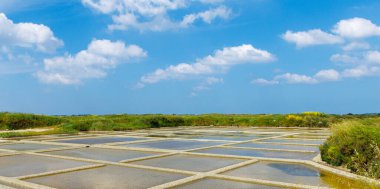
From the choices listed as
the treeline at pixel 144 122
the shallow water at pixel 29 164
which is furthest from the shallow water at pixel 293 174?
the treeline at pixel 144 122

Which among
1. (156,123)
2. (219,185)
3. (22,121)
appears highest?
(22,121)

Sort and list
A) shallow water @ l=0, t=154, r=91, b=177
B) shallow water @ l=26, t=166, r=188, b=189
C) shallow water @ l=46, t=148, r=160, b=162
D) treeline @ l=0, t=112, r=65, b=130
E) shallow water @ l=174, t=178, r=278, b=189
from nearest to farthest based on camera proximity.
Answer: shallow water @ l=174, t=178, r=278, b=189
shallow water @ l=26, t=166, r=188, b=189
shallow water @ l=0, t=154, r=91, b=177
shallow water @ l=46, t=148, r=160, b=162
treeline @ l=0, t=112, r=65, b=130

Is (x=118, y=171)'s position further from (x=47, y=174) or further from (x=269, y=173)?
(x=269, y=173)

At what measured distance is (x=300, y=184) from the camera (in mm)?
7465

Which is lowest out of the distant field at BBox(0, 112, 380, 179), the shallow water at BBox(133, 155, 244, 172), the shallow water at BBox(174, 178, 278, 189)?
the shallow water at BBox(174, 178, 278, 189)

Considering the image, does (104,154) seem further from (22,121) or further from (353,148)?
(22,121)

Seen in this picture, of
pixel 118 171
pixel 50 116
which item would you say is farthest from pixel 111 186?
pixel 50 116

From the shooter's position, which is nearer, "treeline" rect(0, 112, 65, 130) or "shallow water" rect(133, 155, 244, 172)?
"shallow water" rect(133, 155, 244, 172)

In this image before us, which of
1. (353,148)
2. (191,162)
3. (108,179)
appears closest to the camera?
(108,179)

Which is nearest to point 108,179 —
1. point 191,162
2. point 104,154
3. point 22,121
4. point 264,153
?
point 191,162

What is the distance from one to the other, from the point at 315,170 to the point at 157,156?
4.67 m

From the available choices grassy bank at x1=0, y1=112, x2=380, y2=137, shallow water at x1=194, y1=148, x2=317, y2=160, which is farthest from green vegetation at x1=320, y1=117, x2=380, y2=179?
grassy bank at x1=0, y1=112, x2=380, y2=137

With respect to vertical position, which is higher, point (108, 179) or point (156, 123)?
point (156, 123)

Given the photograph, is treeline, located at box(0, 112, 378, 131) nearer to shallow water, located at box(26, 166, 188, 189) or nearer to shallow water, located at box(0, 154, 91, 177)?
shallow water, located at box(0, 154, 91, 177)
